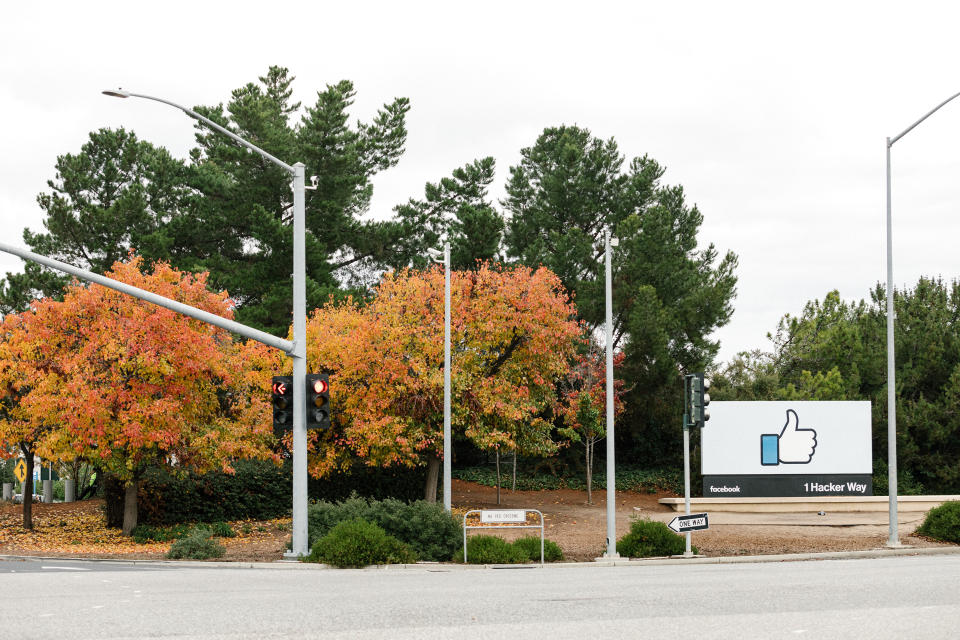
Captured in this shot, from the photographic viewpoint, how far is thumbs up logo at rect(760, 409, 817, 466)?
118 ft

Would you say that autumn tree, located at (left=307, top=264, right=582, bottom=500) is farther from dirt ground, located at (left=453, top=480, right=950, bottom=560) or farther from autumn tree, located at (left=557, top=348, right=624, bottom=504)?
autumn tree, located at (left=557, top=348, right=624, bottom=504)

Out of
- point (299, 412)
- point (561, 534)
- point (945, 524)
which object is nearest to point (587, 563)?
point (299, 412)

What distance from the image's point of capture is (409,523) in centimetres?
2066

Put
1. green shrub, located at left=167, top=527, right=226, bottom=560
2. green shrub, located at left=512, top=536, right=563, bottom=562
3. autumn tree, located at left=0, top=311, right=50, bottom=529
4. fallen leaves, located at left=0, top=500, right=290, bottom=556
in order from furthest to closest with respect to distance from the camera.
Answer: autumn tree, located at left=0, top=311, right=50, bottom=529
fallen leaves, located at left=0, top=500, right=290, bottom=556
green shrub, located at left=512, top=536, right=563, bottom=562
green shrub, located at left=167, top=527, right=226, bottom=560

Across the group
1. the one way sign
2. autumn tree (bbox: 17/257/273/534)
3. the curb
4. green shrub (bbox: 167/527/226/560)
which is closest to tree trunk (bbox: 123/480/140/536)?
autumn tree (bbox: 17/257/273/534)

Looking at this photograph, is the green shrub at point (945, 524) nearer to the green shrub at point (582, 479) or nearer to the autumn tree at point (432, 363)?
the autumn tree at point (432, 363)

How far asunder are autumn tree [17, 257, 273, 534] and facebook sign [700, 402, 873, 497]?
1642 cm

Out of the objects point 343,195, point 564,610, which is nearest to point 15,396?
point 343,195

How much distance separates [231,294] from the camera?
43656 millimetres

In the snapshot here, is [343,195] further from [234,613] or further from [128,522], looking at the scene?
[234,613]

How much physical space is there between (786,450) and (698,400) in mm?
14956

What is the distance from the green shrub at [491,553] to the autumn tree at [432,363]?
9.98 metres

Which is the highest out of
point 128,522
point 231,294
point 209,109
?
point 209,109

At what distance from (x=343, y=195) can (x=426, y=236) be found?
4388 millimetres
